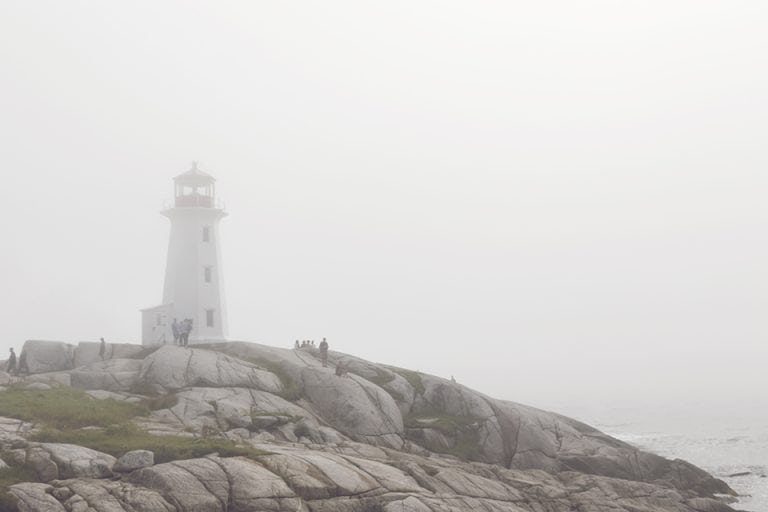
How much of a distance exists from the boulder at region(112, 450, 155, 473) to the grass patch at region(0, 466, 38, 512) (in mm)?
2826

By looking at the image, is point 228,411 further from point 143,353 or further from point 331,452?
point 143,353

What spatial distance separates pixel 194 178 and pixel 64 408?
116 feet

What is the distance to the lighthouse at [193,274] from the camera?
64812 mm

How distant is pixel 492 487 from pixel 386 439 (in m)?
9.48

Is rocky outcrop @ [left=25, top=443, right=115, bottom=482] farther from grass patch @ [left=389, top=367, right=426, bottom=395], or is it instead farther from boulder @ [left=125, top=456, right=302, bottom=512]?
grass patch @ [left=389, top=367, right=426, bottom=395]

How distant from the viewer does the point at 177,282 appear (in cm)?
6588

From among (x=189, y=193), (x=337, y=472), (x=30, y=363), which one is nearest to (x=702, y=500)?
(x=337, y=472)

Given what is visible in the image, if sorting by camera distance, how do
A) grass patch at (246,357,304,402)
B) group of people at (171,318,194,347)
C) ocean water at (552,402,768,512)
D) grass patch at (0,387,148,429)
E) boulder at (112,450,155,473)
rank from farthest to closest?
ocean water at (552,402,768,512)
group of people at (171,318,194,347)
grass patch at (246,357,304,402)
grass patch at (0,387,148,429)
boulder at (112,450,155,473)

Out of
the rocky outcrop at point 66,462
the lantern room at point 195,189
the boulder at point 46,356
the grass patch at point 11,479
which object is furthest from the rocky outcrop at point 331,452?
the lantern room at point 195,189

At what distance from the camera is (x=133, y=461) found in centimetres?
2861

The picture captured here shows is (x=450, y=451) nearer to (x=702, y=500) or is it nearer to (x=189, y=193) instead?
(x=702, y=500)

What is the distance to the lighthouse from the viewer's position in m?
64.8

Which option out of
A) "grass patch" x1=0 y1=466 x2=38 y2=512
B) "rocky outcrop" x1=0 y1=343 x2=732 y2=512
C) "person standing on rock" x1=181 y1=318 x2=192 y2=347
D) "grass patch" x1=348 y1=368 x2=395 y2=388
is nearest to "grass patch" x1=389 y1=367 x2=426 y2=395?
"rocky outcrop" x1=0 y1=343 x2=732 y2=512

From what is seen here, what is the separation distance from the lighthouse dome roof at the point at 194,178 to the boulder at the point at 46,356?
20.7 m
